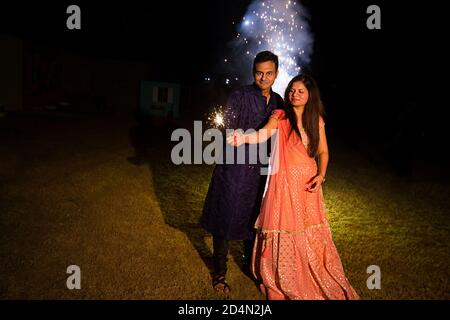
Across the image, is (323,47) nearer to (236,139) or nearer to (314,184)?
(314,184)

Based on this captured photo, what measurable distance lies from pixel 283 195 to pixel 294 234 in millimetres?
340

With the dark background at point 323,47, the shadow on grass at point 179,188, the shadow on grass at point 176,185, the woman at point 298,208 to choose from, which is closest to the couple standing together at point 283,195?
the woman at point 298,208

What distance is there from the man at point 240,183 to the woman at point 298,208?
0.53ft

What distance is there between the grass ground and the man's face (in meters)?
1.84

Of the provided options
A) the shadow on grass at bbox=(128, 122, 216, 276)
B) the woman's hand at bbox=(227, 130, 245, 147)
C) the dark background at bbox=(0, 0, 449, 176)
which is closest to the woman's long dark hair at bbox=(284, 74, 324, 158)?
the woman's hand at bbox=(227, 130, 245, 147)

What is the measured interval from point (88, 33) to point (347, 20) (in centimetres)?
1708

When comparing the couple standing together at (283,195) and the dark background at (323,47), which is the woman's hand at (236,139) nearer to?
the couple standing together at (283,195)

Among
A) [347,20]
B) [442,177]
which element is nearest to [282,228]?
[442,177]

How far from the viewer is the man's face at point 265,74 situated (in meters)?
3.31

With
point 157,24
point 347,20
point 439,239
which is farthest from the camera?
point 347,20

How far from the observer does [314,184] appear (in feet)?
11.0

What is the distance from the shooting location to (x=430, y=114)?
785 inches
